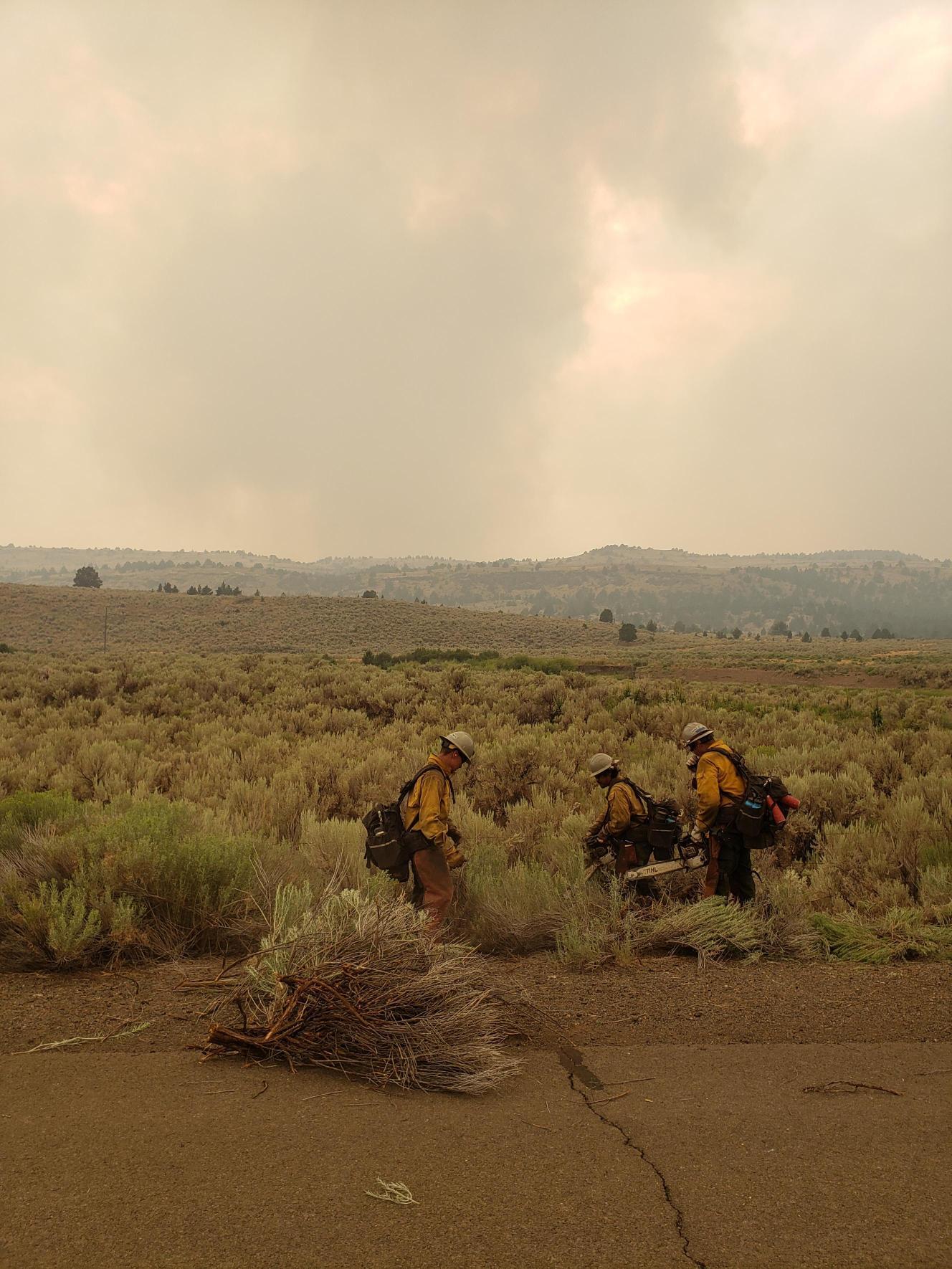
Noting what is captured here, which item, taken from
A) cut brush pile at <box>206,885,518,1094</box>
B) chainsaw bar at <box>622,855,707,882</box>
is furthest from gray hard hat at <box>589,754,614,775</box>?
cut brush pile at <box>206,885,518,1094</box>

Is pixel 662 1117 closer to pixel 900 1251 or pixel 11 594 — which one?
pixel 900 1251

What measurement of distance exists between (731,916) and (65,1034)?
479cm

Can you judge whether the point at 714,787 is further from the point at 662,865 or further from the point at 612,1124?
the point at 612,1124

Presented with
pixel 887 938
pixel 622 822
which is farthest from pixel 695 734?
pixel 887 938

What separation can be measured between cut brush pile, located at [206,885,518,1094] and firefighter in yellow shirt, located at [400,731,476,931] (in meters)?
1.79

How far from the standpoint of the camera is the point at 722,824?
25.8ft

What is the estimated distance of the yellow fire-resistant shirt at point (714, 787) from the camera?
7.82m

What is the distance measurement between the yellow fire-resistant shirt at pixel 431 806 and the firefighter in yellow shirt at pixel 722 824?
2.30 meters

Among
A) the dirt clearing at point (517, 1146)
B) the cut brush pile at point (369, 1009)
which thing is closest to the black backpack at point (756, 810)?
Result: the dirt clearing at point (517, 1146)

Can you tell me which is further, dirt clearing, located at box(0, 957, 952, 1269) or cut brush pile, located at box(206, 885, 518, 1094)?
cut brush pile, located at box(206, 885, 518, 1094)

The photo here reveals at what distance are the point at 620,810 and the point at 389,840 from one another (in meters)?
2.27

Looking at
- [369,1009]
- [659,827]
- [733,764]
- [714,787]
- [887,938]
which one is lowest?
[887,938]

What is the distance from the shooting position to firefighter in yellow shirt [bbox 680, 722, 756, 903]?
25.7ft

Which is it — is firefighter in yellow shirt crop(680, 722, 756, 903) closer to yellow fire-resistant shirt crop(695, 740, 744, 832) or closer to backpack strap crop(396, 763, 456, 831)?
yellow fire-resistant shirt crop(695, 740, 744, 832)
